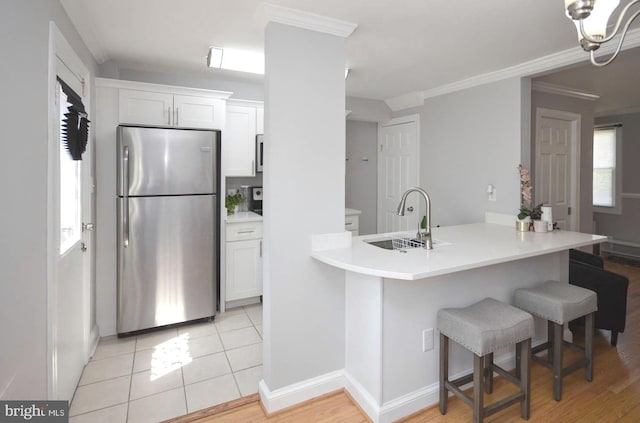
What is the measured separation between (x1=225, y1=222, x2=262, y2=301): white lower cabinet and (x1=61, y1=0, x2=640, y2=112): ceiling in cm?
151

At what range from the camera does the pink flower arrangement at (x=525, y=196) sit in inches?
110

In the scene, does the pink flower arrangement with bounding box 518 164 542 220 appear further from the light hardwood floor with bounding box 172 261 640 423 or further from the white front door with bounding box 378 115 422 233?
the white front door with bounding box 378 115 422 233

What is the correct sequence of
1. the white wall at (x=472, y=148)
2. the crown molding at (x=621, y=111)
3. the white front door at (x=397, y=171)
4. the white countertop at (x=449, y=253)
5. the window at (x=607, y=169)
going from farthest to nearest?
the window at (x=607, y=169), the crown molding at (x=621, y=111), the white front door at (x=397, y=171), the white wall at (x=472, y=148), the white countertop at (x=449, y=253)

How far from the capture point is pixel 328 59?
2.09 metres

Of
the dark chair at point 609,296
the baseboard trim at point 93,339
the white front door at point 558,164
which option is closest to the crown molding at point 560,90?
the white front door at point 558,164

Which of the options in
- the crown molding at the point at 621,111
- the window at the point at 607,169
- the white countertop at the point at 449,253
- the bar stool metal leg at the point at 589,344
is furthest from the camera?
the window at the point at 607,169

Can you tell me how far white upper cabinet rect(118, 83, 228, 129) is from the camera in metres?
2.90

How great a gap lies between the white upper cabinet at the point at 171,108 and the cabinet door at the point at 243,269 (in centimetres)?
117

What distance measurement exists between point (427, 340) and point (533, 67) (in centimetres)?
237

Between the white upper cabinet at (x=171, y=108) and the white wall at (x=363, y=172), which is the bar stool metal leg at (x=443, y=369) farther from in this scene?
the white wall at (x=363, y=172)

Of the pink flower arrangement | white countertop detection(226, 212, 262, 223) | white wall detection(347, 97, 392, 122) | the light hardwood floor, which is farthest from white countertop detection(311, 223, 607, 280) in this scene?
white wall detection(347, 97, 392, 122)

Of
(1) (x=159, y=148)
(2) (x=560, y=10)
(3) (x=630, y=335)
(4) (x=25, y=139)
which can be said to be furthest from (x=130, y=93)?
(3) (x=630, y=335)

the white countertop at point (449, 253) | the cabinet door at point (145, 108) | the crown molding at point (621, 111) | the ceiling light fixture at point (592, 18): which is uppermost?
the crown molding at point (621, 111)

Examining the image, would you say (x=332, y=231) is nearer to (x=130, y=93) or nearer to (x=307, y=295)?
(x=307, y=295)
